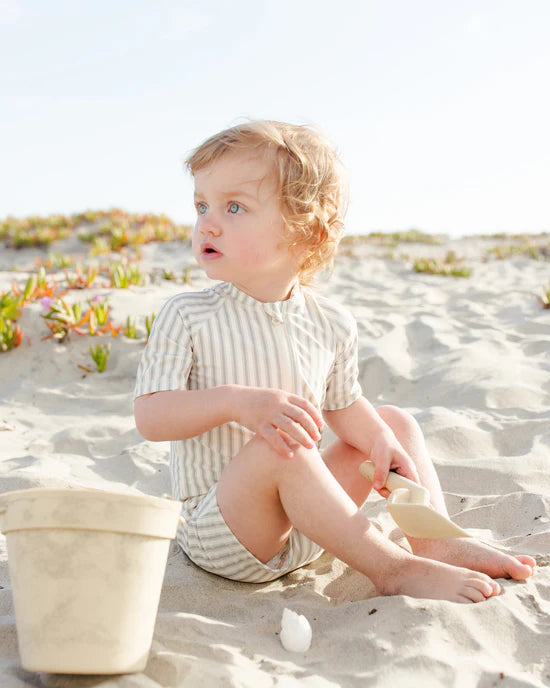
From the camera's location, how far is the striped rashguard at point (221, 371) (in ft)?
6.81

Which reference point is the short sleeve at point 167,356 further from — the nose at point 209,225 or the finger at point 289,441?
the finger at point 289,441

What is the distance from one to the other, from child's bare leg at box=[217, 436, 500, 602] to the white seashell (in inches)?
9.8

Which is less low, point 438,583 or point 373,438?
point 373,438

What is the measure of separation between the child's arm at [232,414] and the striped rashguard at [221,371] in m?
0.06

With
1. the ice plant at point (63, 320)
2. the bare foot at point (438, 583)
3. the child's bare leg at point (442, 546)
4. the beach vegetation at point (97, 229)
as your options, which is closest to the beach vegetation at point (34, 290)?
the ice plant at point (63, 320)

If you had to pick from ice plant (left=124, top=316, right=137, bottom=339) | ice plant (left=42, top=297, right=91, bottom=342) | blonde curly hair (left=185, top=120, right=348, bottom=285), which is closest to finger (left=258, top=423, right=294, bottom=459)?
blonde curly hair (left=185, top=120, right=348, bottom=285)

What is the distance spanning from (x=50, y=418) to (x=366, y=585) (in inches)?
89.5

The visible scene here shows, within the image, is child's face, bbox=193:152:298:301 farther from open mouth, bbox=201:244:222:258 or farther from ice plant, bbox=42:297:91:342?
ice plant, bbox=42:297:91:342

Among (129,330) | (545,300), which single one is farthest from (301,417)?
(545,300)

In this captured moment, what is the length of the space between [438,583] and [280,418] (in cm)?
58

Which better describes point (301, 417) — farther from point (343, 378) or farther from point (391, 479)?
point (343, 378)

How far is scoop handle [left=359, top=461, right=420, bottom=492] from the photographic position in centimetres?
204

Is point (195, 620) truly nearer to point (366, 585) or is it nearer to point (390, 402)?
point (366, 585)

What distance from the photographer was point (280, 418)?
1.84 meters
